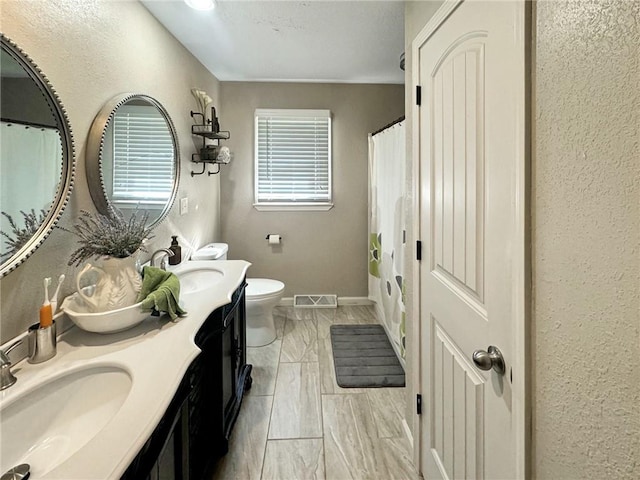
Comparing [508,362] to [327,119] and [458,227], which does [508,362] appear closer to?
[458,227]

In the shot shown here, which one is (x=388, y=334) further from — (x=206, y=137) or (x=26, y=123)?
(x=26, y=123)

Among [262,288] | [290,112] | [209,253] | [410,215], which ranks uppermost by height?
[290,112]

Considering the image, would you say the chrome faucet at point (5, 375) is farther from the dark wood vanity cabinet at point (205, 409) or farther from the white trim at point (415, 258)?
the white trim at point (415, 258)

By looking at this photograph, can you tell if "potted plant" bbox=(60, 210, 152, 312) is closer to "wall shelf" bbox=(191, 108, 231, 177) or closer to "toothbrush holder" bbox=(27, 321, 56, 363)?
"toothbrush holder" bbox=(27, 321, 56, 363)

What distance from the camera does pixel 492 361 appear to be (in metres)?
0.95

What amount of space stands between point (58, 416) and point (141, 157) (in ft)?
4.46

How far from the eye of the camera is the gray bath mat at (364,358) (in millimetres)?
2377

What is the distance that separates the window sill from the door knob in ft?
9.24

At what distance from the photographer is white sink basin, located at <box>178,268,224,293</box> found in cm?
203

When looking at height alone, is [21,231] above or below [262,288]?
above

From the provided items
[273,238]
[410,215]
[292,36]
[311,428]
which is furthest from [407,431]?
[292,36]

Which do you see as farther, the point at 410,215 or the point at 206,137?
the point at 206,137

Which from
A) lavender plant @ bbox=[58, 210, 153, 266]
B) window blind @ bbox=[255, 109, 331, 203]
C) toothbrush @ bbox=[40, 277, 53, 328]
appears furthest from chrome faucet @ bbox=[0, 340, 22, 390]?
window blind @ bbox=[255, 109, 331, 203]

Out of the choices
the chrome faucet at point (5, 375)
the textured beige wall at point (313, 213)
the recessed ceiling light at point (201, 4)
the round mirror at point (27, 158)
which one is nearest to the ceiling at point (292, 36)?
the recessed ceiling light at point (201, 4)
